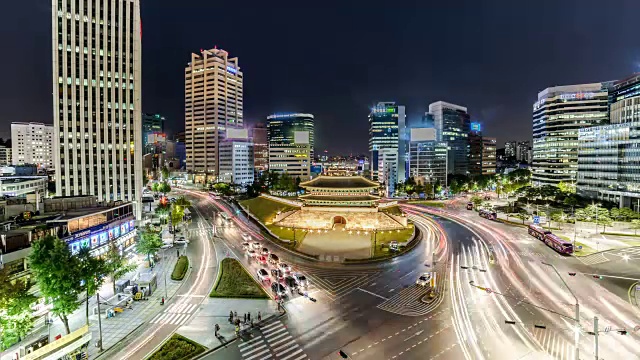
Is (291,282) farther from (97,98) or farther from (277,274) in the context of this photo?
(97,98)

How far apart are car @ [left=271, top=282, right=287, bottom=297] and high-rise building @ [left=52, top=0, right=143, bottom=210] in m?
68.0

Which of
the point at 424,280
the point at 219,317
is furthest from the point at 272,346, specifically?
the point at 424,280

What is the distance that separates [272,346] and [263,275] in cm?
1934

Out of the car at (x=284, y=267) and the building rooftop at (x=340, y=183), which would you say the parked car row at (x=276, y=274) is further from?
the building rooftop at (x=340, y=183)

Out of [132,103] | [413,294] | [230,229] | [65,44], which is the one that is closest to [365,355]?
[413,294]

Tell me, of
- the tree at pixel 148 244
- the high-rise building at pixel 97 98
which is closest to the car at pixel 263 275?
the tree at pixel 148 244

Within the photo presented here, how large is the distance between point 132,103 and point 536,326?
105094 mm

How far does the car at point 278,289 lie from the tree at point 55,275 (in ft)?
74.1

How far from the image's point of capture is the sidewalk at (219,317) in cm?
3383

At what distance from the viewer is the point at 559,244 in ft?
209

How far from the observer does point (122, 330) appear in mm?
35875

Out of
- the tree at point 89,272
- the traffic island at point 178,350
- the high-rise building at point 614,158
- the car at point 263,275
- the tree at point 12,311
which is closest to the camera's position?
the tree at point 12,311

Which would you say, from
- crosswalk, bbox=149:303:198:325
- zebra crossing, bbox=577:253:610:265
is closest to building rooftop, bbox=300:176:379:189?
zebra crossing, bbox=577:253:610:265

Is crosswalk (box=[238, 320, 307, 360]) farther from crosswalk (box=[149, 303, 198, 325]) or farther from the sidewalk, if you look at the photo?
crosswalk (box=[149, 303, 198, 325])
